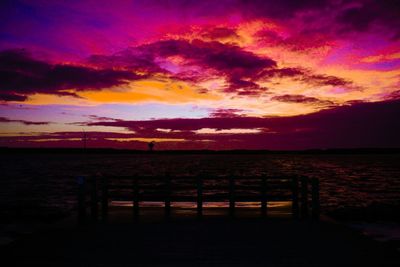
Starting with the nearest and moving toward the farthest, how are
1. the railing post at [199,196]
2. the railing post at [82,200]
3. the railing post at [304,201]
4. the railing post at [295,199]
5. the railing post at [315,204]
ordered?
the railing post at [82,200] < the railing post at [315,204] < the railing post at [304,201] < the railing post at [199,196] < the railing post at [295,199]

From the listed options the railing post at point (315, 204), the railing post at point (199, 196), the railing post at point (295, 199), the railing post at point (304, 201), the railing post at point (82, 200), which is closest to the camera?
the railing post at point (82, 200)

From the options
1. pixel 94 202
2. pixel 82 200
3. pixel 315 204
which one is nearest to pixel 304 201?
pixel 315 204

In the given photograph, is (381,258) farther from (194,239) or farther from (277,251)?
(194,239)

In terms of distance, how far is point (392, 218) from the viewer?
20812mm

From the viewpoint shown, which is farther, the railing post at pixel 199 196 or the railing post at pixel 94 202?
the railing post at pixel 199 196

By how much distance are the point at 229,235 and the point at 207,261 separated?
3.00 m

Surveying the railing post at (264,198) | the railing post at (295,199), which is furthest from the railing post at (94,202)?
the railing post at (295,199)

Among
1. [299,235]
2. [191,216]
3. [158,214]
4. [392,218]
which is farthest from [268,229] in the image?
[392,218]

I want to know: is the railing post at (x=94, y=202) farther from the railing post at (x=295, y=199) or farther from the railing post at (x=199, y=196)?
the railing post at (x=295, y=199)

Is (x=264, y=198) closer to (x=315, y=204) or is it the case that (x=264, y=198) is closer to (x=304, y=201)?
(x=304, y=201)

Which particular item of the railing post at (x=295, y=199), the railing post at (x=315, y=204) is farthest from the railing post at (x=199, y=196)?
the railing post at (x=315, y=204)

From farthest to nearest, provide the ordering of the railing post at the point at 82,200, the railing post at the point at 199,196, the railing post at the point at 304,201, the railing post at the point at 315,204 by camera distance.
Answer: the railing post at the point at 199,196 → the railing post at the point at 304,201 → the railing post at the point at 315,204 → the railing post at the point at 82,200

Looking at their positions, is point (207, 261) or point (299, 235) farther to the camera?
point (299, 235)

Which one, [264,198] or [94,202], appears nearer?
[94,202]
